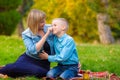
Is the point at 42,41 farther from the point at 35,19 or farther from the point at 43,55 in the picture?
the point at 35,19

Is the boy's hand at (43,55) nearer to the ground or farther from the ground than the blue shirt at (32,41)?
nearer to the ground

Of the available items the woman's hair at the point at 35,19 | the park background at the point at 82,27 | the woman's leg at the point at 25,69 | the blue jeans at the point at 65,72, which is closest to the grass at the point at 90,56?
the park background at the point at 82,27

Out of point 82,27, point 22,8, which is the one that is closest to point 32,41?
point 22,8

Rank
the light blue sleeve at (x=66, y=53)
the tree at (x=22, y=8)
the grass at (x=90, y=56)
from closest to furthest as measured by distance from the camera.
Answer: the light blue sleeve at (x=66, y=53), the grass at (x=90, y=56), the tree at (x=22, y=8)

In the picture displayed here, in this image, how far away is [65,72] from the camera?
7.10 metres

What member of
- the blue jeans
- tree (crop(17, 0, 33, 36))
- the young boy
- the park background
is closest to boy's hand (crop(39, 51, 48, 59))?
the young boy

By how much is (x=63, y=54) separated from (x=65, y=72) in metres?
0.31

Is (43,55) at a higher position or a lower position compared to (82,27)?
higher

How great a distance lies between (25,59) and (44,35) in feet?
1.91

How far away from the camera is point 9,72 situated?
736cm

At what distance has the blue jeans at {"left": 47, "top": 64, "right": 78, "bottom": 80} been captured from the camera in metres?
7.09

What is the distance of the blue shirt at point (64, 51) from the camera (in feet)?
22.9

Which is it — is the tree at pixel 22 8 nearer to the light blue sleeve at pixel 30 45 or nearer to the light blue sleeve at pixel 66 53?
the light blue sleeve at pixel 30 45

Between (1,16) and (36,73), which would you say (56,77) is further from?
(1,16)
